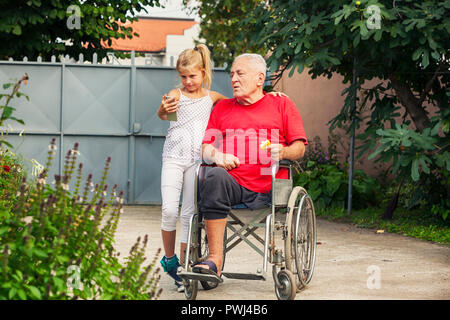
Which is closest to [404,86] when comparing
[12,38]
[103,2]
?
[103,2]

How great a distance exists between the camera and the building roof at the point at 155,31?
48.5m

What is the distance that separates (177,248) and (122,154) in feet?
14.0

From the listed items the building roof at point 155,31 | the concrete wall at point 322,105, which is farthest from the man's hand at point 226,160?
the building roof at point 155,31

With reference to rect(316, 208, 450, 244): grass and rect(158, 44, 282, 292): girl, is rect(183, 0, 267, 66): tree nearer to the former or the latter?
rect(316, 208, 450, 244): grass

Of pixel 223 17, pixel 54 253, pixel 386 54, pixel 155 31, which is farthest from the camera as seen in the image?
pixel 155 31

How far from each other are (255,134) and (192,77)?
625mm

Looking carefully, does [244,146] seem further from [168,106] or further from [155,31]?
[155,31]

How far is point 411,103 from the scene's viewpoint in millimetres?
7457

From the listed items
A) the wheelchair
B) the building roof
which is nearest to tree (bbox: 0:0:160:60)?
the wheelchair

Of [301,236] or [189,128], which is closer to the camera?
[301,236]

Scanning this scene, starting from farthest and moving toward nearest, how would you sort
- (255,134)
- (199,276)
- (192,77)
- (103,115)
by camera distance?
(103,115), (192,77), (255,134), (199,276)

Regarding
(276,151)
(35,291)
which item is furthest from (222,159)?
(35,291)

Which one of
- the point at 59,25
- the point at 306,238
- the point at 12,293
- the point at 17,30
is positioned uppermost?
the point at 59,25

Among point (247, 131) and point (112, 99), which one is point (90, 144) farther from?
point (247, 131)
